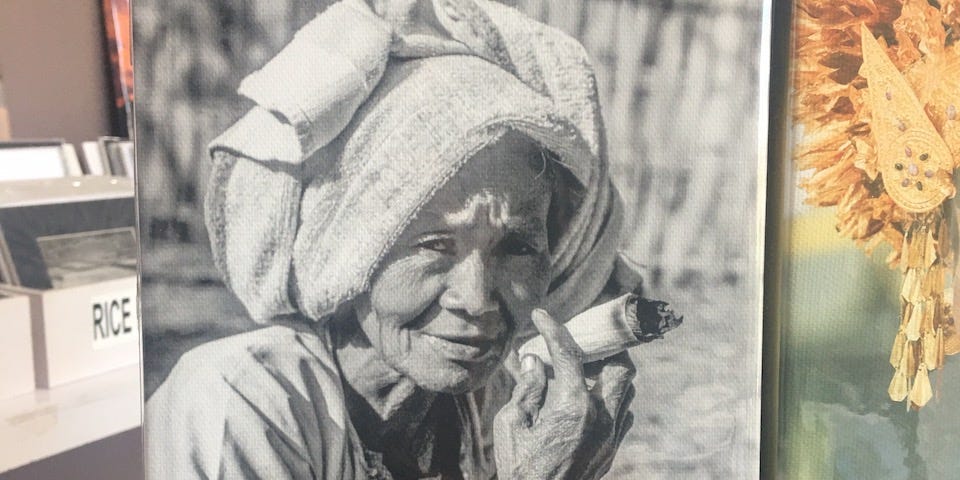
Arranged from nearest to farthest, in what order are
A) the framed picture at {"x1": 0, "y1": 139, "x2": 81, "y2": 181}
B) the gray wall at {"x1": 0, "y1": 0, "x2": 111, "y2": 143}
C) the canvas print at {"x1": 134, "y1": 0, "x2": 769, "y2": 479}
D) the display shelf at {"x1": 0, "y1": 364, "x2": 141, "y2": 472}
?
the canvas print at {"x1": 134, "y1": 0, "x2": 769, "y2": 479} < the display shelf at {"x1": 0, "y1": 364, "x2": 141, "y2": 472} < the framed picture at {"x1": 0, "y1": 139, "x2": 81, "y2": 181} < the gray wall at {"x1": 0, "y1": 0, "x2": 111, "y2": 143}

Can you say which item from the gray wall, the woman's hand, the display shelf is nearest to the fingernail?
the woman's hand

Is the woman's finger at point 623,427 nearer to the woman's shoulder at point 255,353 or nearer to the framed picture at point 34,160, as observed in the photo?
the woman's shoulder at point 255,353

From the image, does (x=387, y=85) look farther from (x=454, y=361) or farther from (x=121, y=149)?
(x=121, y=149)

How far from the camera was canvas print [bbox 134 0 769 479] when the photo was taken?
344 millimetres

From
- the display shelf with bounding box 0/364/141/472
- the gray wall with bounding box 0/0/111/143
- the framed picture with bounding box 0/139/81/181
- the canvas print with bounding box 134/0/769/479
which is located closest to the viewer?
the canvas print with bounding box 134/0/769/479

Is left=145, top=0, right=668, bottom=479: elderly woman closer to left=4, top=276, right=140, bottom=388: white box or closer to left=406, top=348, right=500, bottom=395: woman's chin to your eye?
left=406, top=348, right=500, bottom=395: woman's chin

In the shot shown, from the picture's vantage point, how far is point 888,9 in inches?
14.8

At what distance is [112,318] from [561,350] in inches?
24.1

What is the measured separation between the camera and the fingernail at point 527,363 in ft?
1.22

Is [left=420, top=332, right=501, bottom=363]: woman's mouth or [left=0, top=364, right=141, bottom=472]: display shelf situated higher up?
[left=420, top=332, right=501, bottom=363]: woman's mouth

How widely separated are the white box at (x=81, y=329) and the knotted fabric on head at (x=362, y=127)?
19.5 inches

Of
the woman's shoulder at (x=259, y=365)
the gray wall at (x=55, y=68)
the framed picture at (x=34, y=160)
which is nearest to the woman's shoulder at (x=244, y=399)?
the woman's shoulder at (x=259, y=365)

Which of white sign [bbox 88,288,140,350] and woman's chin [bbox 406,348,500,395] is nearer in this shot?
woman's chin [bbox 406,348,500,395]

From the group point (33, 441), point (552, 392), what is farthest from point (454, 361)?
point (33, 441)
